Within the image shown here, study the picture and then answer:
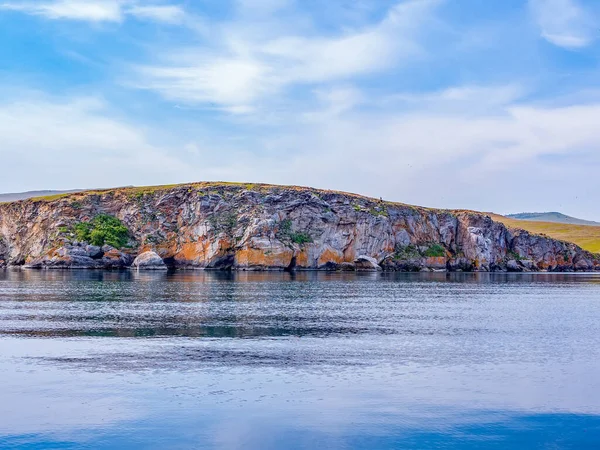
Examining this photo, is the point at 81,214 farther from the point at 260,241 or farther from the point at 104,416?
the point at 104,416

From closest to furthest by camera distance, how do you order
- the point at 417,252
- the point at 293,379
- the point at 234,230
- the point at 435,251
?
1. the point at 293,379
2. the point at 234,230
3. the point at 417,252
4. the point at 435,251

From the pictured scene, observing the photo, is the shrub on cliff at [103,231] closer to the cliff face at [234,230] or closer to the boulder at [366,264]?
the cliff face at [234,230]

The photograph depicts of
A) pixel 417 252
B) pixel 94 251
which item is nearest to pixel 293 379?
→ pixel 94 251

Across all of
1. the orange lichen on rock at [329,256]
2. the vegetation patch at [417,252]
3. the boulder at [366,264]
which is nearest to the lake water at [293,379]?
the orange lichen on rock at [329,256]

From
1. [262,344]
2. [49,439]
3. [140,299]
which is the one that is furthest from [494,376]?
[140,299]

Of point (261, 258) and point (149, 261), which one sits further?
point (261, 258)

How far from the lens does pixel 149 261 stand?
151750 millimetres

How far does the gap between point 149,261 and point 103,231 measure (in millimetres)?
15401

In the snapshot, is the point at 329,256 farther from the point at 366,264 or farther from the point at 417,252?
the point at 417,252

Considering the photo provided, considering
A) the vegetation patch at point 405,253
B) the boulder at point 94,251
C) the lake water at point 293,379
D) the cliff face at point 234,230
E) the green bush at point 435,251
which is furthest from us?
the green bush at point 435,251

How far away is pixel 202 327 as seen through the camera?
163 feet

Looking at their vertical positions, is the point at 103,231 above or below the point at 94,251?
above

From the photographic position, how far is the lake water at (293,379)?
23438mm

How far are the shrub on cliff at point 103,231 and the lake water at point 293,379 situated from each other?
316ft
